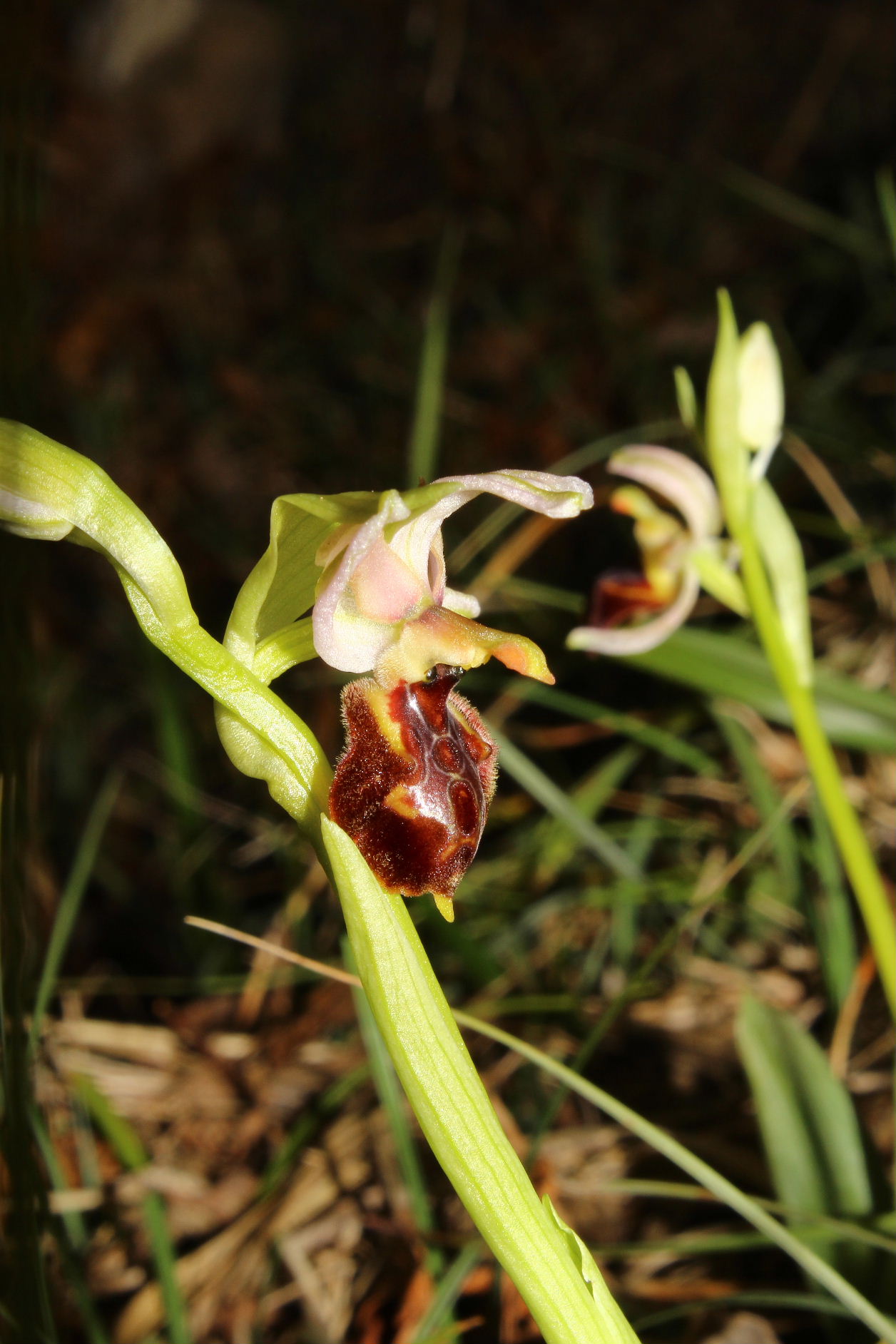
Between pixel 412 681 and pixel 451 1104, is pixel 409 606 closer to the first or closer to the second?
pixel 412 681

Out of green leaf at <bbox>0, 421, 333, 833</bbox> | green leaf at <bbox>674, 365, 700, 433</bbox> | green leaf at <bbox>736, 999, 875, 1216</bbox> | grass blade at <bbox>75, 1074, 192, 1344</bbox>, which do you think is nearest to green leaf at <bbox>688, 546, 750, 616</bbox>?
green leaf at <bbox>674, 365, 700, 433</bbox>

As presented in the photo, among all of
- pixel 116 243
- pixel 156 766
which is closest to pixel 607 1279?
pixel 156 766

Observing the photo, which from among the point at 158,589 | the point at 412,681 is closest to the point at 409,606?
the point at 412,681

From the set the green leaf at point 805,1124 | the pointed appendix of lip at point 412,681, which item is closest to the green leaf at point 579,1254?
the pointed appendix of lip at point 412,681

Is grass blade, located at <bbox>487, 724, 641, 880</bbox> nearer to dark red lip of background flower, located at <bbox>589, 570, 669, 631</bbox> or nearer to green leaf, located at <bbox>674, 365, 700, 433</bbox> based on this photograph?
dark red lip of background flower, located at <bbox>589, 570, 669, 631</bbox>

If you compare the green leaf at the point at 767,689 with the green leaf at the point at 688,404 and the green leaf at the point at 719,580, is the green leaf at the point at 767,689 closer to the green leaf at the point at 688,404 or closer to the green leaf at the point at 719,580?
the green leaf at the point at 719,580

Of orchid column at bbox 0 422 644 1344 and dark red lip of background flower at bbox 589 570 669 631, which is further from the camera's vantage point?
Answer: dark red lip of background flower at bbox 589 570 669 631
